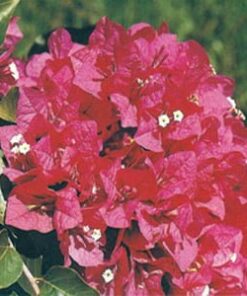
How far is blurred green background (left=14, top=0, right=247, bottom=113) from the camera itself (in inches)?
90.9

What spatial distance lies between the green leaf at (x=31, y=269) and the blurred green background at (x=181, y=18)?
4.72ft

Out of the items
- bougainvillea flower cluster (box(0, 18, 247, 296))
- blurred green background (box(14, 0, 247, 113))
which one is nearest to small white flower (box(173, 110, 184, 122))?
bougainvillea flower cluster (box(0, 18, 247, 296))

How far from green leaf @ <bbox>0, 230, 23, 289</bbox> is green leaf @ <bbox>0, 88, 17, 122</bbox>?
11 cm

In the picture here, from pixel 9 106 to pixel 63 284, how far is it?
0.18 meters

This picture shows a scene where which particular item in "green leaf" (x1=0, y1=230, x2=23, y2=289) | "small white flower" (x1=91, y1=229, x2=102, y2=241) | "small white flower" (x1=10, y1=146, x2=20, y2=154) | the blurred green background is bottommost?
the blurred green background

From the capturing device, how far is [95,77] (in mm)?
894

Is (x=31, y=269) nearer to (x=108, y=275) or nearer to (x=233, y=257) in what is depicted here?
(x=108, y=275)

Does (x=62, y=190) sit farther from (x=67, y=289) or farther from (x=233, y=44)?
(x=233, y=44)

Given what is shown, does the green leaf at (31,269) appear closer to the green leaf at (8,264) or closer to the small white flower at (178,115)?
the green leaf at (8,264)

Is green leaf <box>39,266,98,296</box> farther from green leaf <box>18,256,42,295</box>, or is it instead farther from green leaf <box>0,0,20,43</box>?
green leaf <box>0,0,20,43</box>

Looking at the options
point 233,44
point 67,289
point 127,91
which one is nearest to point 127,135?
point 127,91

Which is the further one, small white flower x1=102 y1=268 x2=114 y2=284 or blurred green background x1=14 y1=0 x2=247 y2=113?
blurred green background x1=14 y1=0 x2=247 y2=113

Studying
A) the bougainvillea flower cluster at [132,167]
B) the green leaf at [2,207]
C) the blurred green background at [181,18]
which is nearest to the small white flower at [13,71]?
the bougainvillea flower cluster at [132,167]

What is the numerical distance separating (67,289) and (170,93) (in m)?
0.21
